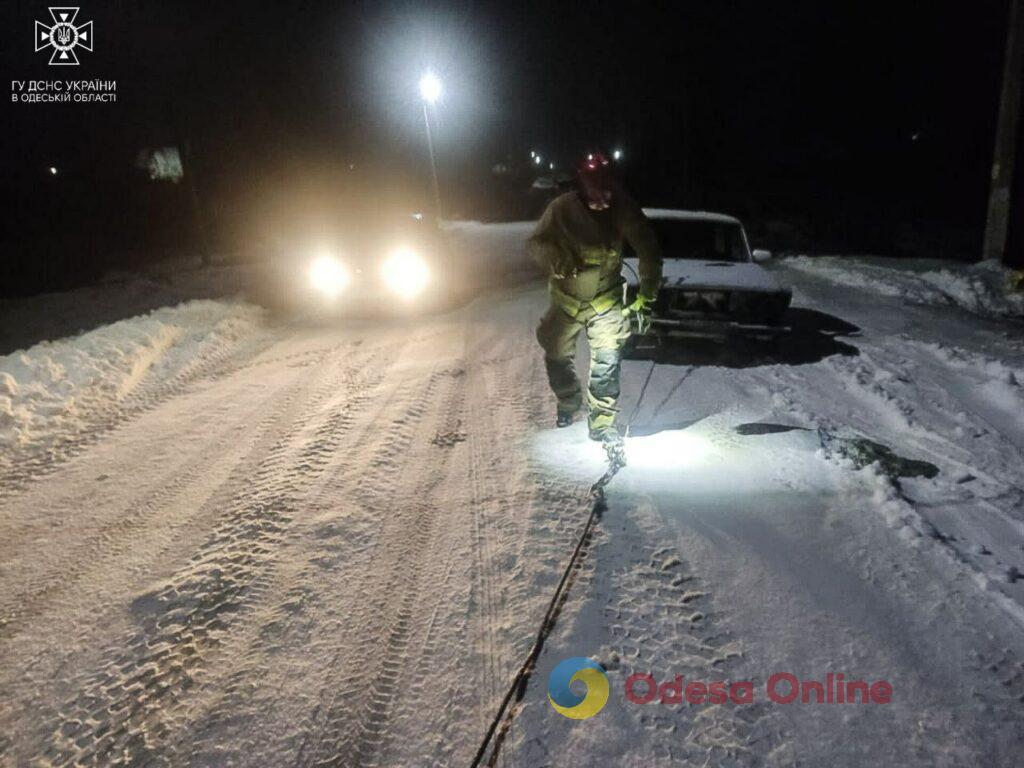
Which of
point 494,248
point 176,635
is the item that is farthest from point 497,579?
point 494,248

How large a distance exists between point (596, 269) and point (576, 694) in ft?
8.78

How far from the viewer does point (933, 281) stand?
11656 millimetres

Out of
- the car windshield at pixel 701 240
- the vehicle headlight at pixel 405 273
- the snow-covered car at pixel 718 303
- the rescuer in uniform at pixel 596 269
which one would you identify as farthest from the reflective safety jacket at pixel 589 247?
the vehicle headlight at pixel 405 273

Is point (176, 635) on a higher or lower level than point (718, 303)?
lower

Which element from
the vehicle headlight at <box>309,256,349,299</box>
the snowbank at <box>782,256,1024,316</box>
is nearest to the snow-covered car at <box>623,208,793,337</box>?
the snowbank at <box>782,256,1024,316</box>

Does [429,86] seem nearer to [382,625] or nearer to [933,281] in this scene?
[933,281]

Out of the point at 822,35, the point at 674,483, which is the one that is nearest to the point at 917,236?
the point at 822,35

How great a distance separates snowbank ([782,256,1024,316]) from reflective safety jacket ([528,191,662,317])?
8081mm

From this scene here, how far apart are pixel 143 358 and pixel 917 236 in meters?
20.9

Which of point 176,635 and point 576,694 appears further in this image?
point 176,635

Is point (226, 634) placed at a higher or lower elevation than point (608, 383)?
lower

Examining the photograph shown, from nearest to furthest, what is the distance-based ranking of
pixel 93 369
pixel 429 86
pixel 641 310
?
pixel 641 310 → pixel 93 369 → pixel 429 86

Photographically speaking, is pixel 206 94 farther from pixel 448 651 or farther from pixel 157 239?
pixel 448 651

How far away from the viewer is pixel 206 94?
2477cm
